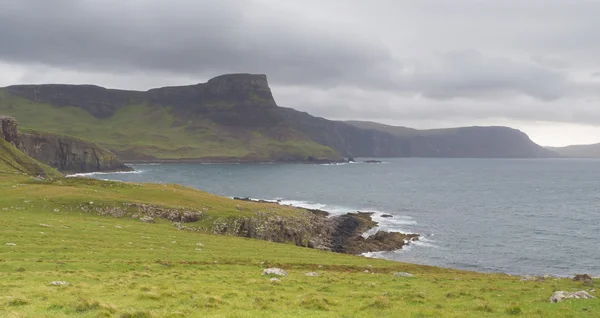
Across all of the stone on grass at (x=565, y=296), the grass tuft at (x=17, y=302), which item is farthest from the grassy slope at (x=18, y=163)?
the stone on grass at (x=565, y=296)

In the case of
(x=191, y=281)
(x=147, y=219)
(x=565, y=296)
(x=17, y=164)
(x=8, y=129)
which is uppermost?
(x=8, y=129)

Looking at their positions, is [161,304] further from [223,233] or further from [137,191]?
[137,191]

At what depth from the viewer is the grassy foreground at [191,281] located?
21.0 meters

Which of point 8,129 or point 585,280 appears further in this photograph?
point 8,129

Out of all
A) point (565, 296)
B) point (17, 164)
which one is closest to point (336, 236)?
point (565, 296)

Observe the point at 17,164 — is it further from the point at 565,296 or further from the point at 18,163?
the point at 565,296

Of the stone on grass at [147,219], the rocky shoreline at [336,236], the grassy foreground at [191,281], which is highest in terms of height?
the grassy foreground at [191,281]

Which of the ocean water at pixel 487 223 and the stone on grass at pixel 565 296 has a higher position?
the stone on grass at pixel 565 296

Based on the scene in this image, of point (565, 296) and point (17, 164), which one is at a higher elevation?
point (17, 164)

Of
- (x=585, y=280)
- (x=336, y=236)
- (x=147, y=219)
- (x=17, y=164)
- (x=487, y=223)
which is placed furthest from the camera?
(x=487, y=223)

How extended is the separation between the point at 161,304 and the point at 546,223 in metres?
118

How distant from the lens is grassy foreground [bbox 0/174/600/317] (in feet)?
68.8

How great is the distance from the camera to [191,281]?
30031 mm

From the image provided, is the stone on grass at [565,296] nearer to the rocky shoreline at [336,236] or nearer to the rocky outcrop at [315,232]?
the rocky outcrop at [315,232]
